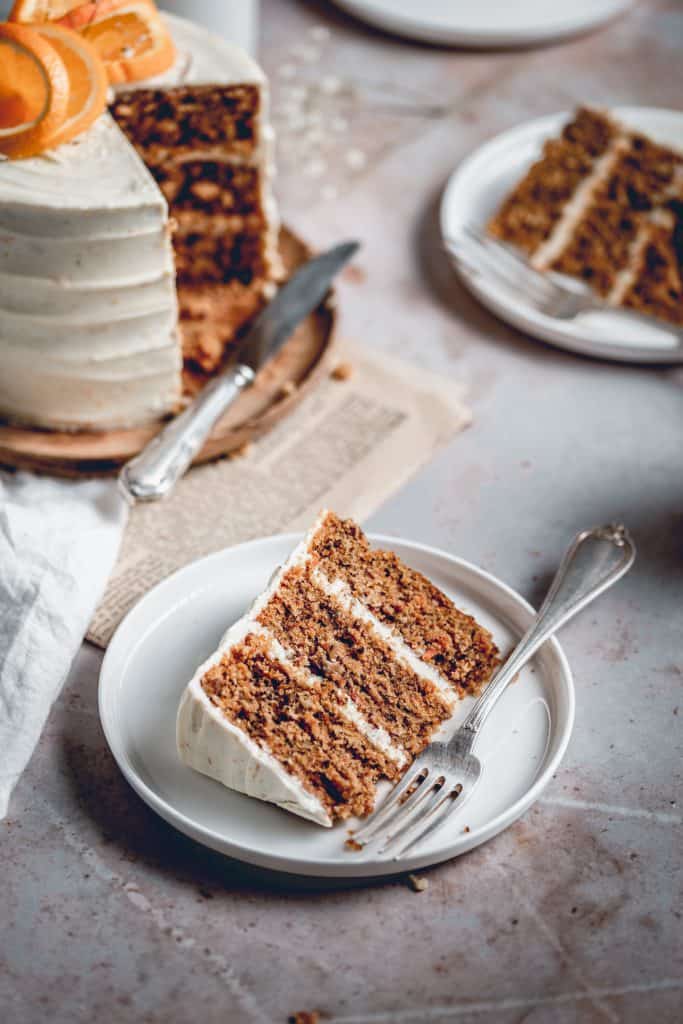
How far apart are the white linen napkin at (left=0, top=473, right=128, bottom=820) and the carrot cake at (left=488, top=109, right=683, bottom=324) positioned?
126cm

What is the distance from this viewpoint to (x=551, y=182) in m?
2.77

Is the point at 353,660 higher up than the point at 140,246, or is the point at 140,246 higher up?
the point at 140,246

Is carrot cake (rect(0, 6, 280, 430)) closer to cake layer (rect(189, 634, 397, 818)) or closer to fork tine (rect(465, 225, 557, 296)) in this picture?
fork tine (rect(465, 225, 557, 296))

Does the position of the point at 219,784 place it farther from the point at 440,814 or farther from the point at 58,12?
the point at 58,12

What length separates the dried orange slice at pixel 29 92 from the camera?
6.34 ft

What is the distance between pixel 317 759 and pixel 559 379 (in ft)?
3.87

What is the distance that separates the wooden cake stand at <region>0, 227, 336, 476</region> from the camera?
217 cm

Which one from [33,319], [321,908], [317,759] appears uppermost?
[33,319]

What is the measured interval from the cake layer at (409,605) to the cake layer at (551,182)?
1.12 meters

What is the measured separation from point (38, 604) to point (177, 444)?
44cm

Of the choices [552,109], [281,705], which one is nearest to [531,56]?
[552,109]

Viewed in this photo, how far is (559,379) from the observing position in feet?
8.16

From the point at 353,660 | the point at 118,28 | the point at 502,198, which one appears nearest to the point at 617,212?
the point at 502,198

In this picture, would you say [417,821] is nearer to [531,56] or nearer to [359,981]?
[359,981]
